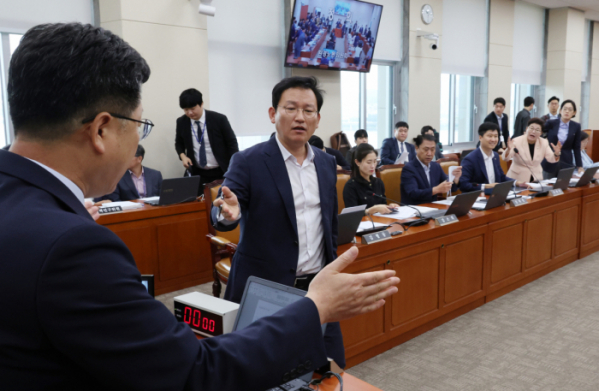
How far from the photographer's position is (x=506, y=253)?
385 centimetres

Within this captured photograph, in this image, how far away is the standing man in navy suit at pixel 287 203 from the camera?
1.97 metres

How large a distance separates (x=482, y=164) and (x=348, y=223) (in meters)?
2.36

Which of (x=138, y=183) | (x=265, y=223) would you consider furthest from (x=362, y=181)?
(x=138, y=183)

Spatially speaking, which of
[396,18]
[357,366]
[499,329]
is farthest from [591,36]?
[357,366]

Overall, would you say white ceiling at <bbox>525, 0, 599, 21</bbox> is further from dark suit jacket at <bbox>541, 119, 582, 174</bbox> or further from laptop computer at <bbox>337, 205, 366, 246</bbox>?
laptop computer at <bbox>337, 205, 366, 246</bbox>

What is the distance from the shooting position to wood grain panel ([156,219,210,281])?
13.1ft

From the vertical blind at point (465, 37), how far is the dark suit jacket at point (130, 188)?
20.6 feet

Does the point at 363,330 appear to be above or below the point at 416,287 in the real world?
below

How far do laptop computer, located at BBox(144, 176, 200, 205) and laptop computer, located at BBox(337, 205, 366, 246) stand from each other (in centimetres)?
184

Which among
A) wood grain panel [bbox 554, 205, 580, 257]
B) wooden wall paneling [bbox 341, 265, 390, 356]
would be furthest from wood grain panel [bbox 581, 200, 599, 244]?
wooden wall paneling [bbox 341, 265, 390, 356]

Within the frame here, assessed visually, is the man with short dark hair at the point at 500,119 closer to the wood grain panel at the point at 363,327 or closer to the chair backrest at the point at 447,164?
the chair backrest at the point at 447,164

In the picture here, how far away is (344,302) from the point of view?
0.92m

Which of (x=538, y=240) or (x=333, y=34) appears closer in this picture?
(x=538, y=240)

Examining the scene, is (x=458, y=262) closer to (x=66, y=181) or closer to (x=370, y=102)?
(x=66, y=181)
